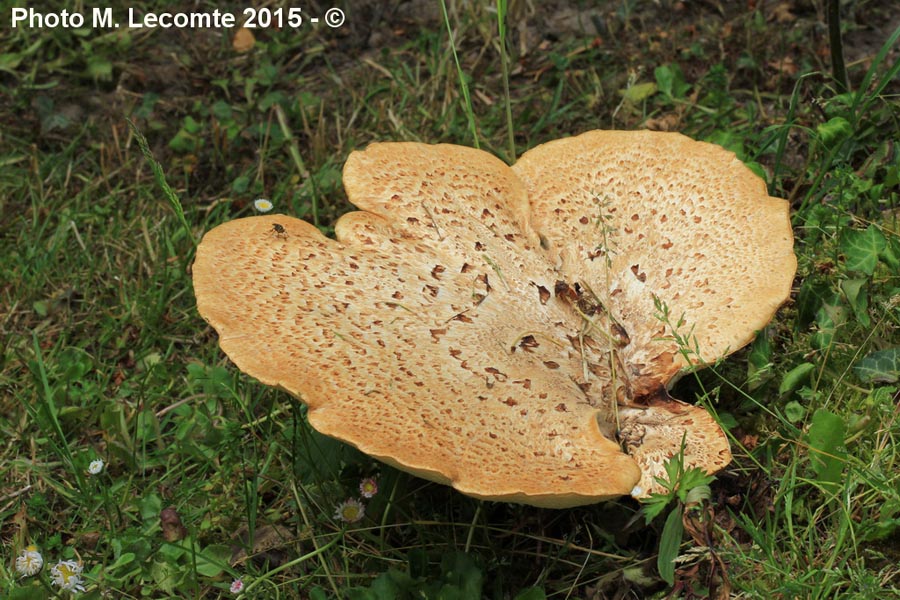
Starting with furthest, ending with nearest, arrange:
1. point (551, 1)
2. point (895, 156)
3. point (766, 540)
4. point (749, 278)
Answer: point (551, 1) → point (895, 156) → point (749, 278) → point (766, 540)

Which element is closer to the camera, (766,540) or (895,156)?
(766,540)

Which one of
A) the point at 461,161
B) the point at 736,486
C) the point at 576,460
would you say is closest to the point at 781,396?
the point at 736,486

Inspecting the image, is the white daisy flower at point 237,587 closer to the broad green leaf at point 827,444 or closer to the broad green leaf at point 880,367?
the broad green leaf at point 827,444

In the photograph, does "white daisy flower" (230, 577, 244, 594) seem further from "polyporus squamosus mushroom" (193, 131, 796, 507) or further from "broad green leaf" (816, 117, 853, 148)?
"broad green leaf" (816, 117, 853, 148)

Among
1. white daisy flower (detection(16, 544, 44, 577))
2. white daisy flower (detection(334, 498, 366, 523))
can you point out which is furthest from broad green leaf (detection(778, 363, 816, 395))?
white daisy flower (detection(16, 544, 44, 577))

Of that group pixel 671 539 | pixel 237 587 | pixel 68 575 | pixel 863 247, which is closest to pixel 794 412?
pixel 863 247

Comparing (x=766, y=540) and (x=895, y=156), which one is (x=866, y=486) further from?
(x=895, y=156)

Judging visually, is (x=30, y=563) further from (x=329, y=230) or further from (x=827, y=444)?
(x=827, y=444)

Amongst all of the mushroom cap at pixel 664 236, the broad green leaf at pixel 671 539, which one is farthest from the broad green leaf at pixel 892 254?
the broad green leaf at pixel 671 539
